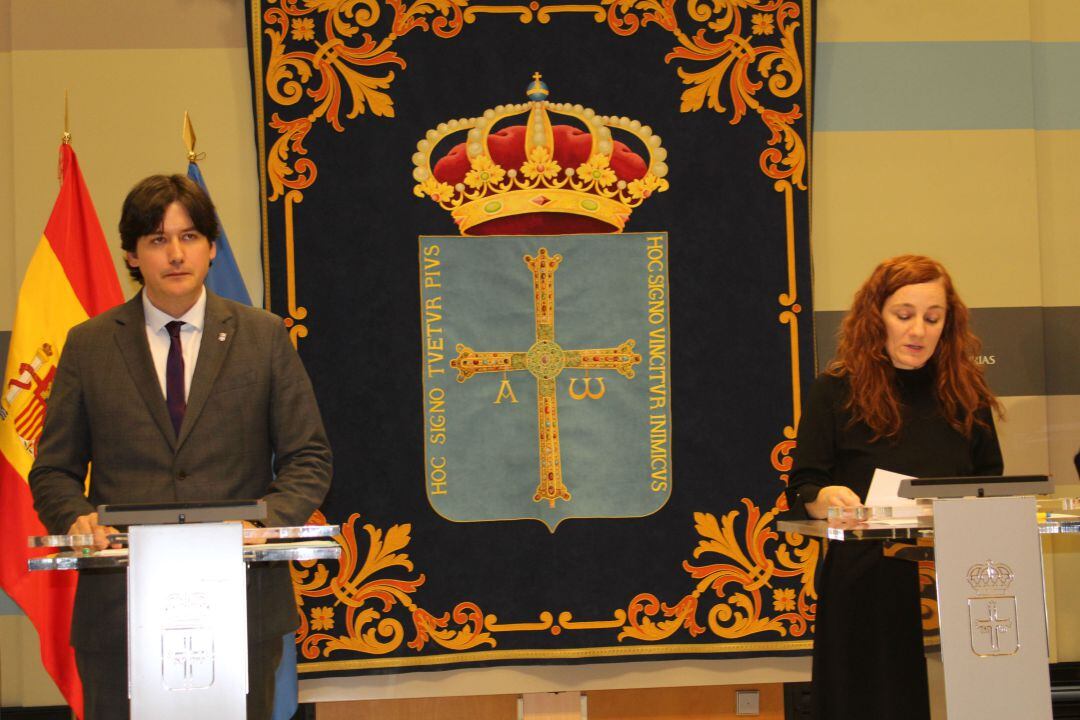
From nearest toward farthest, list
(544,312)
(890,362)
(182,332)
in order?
(182,332)
(890,362)
(544,312)

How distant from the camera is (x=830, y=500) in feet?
7.45

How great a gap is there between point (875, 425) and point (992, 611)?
70 centimetres

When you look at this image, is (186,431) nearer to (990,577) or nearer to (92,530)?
(92,530)

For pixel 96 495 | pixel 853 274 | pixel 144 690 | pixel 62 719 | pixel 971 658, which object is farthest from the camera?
pixel 853 274

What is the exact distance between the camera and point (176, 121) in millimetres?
3930

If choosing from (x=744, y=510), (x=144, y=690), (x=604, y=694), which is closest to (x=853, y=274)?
(x=744, y=510)

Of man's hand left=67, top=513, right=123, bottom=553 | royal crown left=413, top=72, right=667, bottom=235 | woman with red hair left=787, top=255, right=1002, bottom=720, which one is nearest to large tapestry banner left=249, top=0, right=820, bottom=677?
royal crown left=413, top=72, right=667, bottom=235

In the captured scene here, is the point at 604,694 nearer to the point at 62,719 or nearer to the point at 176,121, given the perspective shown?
the point at 62,719

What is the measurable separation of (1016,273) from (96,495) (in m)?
3.30

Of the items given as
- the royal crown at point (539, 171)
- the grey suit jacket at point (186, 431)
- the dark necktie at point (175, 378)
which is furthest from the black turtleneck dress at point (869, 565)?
the royal crown at point (539, 171)

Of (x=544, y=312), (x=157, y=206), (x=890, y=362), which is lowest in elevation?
(x=890, y=362)

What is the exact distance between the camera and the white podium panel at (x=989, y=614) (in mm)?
1738

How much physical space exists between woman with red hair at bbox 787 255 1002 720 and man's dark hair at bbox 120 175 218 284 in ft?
4.56

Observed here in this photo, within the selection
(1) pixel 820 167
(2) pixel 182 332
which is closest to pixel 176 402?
(2) pixel 182 332
